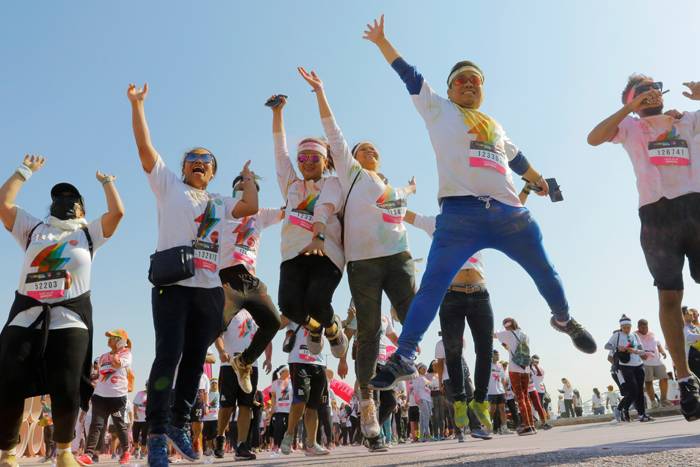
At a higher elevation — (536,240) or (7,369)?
(536,240)

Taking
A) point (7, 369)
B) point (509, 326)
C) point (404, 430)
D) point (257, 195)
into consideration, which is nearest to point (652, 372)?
point (509, 326)

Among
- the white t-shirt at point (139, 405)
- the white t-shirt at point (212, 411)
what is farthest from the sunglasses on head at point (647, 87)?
the white t-shirt at point (139, 405)

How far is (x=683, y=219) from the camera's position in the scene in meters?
4.90

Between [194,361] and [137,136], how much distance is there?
180 centimetres

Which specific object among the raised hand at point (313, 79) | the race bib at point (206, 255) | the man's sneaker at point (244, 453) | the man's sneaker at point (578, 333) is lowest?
the man's sneaker at point (244, 453)

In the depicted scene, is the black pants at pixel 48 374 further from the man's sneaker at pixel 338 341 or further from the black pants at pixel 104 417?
the black pants at pixel 104 417

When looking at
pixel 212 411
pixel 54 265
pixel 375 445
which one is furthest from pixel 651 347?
pixel 54 265

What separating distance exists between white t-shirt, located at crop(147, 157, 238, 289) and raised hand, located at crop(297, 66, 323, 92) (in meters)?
1.73

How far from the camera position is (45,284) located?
490 cm

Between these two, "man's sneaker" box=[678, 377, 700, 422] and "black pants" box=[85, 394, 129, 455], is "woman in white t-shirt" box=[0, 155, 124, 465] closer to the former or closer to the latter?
"man's sneaker" box=[678, 377, 700, 422]

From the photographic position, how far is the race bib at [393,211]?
596 centimetres

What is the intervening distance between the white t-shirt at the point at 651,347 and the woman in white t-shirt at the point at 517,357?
413 centimetres

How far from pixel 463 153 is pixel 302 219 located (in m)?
2.16

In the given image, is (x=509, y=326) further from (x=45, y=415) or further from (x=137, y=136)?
(x=45, y=415)
